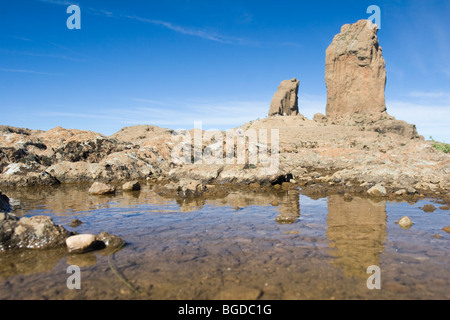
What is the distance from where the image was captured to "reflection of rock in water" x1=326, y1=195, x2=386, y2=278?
3824mm

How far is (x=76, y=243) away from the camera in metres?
4.18

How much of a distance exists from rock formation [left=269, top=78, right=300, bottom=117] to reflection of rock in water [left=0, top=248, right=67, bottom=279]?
253ft

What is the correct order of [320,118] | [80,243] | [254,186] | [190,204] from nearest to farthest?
[80,243], [190,204], [254,186], [320,118]

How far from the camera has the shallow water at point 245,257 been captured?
121 inches

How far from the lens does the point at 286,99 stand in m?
79.9

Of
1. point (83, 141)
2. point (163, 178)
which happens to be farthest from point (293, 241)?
point (83, 141)

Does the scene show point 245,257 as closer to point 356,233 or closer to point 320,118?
point 356,233

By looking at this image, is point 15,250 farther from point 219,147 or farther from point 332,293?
point 219,147

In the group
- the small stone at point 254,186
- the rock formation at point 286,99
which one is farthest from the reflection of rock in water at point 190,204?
the rock formation at point 286,99

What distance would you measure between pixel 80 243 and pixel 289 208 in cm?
530

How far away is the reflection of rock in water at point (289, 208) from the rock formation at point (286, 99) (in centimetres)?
7070

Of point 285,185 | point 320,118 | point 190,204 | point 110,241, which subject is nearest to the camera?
point 110,241
